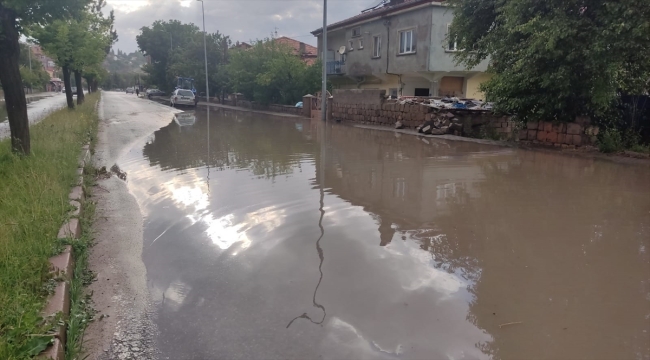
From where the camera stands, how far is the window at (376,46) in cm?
3138

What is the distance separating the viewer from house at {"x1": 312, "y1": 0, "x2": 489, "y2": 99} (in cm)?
2689

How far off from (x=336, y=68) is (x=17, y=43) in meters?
28.9

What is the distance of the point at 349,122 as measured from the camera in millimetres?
25625

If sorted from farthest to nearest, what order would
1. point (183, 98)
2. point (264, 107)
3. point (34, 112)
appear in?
point (183, 98), point (264, 107), point (34, 112)

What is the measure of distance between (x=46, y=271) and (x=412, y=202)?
5221mm

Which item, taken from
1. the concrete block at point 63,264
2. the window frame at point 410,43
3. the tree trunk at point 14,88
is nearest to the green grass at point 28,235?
the concrete block at point 63,264

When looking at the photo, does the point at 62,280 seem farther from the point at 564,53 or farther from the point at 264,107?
the point at 264,107

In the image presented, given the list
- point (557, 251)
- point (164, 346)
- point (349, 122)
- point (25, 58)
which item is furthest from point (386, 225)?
point (25, 58)

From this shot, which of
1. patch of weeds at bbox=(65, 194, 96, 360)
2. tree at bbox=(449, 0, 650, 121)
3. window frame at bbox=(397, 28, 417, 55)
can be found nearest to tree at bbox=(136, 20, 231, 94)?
window frame at bbox=(397, 28, 417, 55)

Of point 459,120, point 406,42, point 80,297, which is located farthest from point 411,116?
point 80,297

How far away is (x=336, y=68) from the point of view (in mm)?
36656

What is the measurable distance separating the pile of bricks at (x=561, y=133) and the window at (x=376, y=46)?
60.1 feet

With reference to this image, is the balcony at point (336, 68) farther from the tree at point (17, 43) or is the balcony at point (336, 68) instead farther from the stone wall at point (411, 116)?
the tree at point (17, 43)

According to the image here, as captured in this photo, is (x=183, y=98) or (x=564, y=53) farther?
(x=183, y=98)
